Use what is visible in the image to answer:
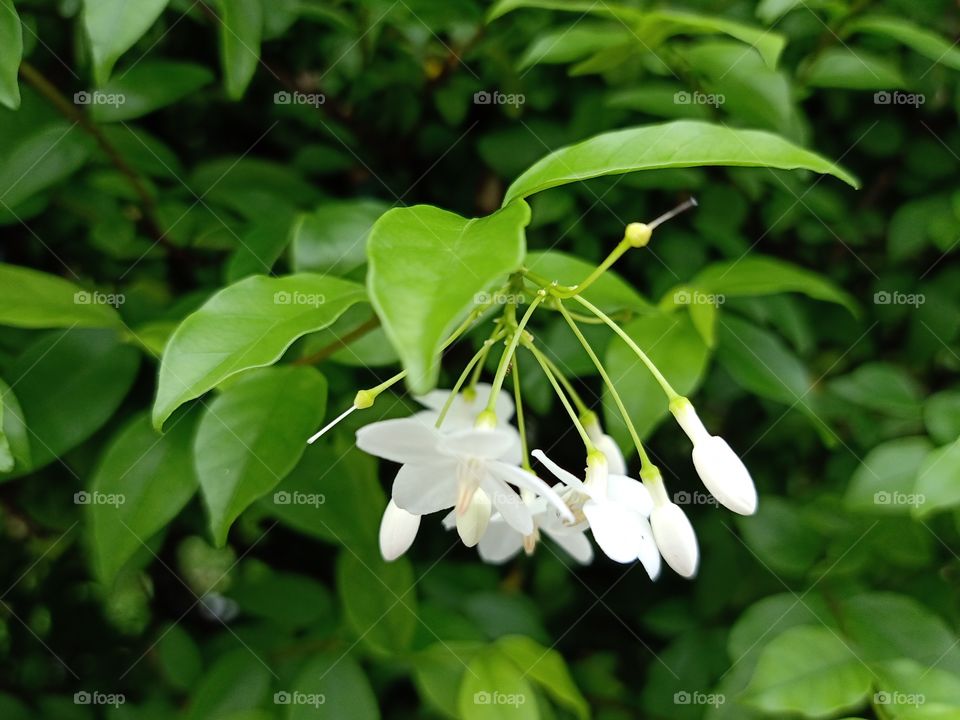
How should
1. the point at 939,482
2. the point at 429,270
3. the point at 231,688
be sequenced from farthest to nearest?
the point at 231,688
the point at 939,482
the point at 429,270

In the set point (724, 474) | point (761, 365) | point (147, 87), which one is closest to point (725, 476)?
point (724, 474)

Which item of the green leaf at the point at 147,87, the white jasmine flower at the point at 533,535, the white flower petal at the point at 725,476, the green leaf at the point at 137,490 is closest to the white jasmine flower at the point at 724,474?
the white flower petal at the point at 725,476

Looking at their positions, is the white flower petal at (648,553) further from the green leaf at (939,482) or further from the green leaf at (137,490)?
the green leaf at (137,490)

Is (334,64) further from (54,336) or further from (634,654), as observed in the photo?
(634,654)

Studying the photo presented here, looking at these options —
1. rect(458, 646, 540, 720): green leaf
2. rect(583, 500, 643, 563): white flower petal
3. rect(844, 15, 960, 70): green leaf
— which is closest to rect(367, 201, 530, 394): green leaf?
rect(583, 500, 643, 563): white flower petal

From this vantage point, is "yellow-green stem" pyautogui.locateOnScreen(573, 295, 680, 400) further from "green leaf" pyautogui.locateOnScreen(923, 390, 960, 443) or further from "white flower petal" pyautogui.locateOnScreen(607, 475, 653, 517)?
"green leaf" pyautogui.locateOnScreen(923, 390, 960, 443)

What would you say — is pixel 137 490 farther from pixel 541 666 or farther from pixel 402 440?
pixel 541 666
